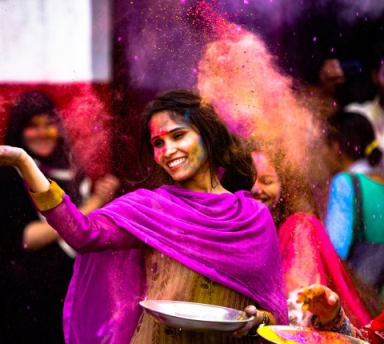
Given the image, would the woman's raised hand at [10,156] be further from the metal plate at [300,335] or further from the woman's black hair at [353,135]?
the woman's black hair at [353,135]

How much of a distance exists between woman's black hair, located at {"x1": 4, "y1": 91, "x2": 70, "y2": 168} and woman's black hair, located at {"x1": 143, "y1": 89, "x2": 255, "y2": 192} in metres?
→ 0.25

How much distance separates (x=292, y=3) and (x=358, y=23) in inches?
Answer: 15.2

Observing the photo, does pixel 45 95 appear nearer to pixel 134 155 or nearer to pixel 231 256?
pixel 134 155

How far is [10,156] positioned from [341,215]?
129 centimetres

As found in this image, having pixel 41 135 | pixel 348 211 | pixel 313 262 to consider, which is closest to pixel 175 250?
pixel 41 135

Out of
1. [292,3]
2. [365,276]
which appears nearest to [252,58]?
[292,3]

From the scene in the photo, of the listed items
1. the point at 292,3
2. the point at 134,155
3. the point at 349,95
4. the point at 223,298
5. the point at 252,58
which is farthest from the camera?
the point at 349,95

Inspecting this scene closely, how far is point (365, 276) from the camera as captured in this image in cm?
239

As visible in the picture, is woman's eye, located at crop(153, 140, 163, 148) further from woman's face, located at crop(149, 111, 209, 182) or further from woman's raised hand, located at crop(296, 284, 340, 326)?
woman's raised hand, located at crop(296, 284, 340, 326)

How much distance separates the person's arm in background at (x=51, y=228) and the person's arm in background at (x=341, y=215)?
2.78ft

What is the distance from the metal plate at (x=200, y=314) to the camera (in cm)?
154

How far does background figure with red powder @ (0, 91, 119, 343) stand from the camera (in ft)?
6.01

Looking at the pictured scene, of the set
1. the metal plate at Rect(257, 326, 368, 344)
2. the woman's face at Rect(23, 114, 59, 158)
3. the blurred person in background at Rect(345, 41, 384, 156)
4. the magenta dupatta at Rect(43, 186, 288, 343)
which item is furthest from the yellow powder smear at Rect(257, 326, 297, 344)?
the blurred person in background at Rect(345, 41, 384, 156)

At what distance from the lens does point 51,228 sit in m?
1.85
